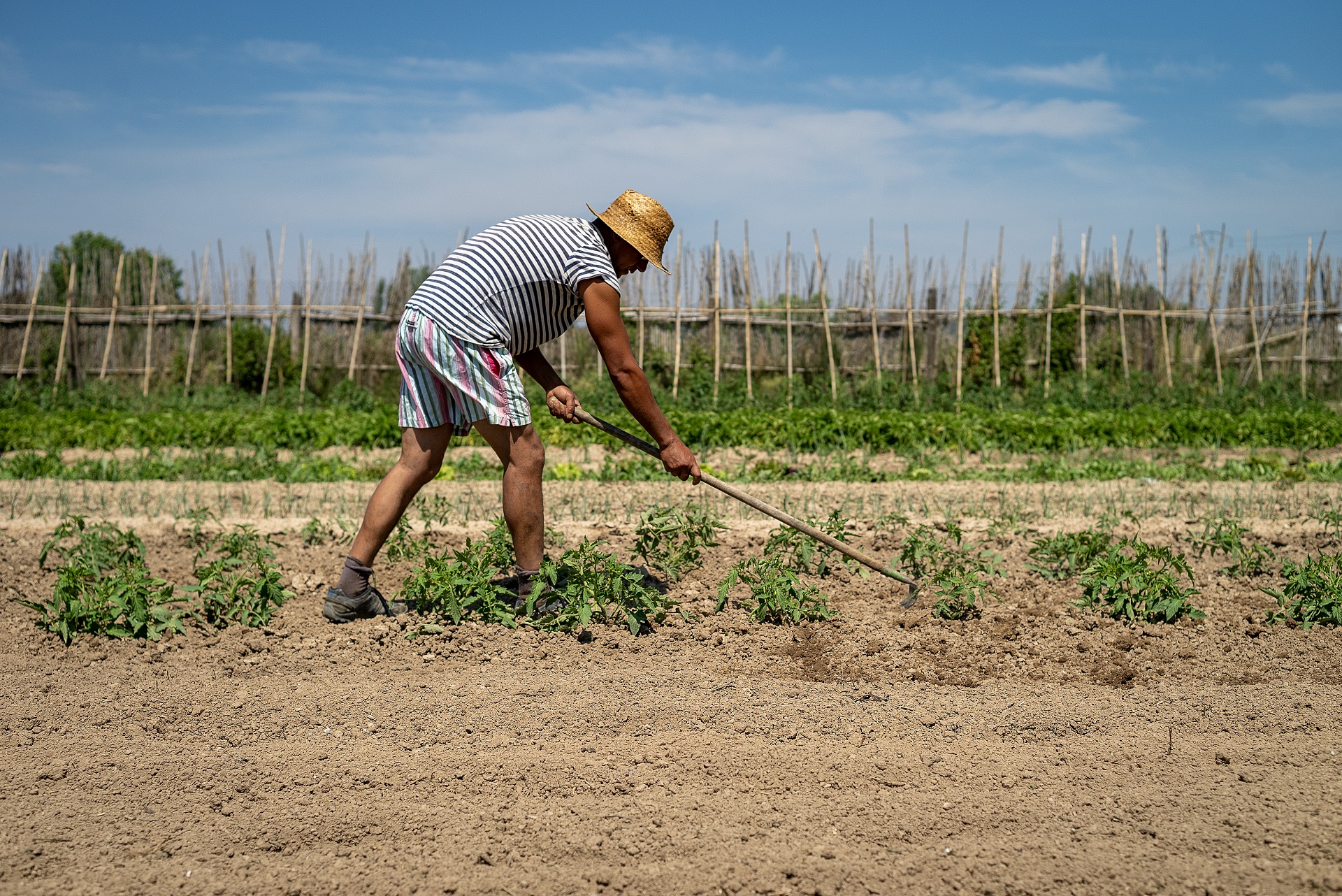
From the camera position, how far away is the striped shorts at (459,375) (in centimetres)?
338

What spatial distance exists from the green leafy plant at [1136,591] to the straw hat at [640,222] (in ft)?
6.67

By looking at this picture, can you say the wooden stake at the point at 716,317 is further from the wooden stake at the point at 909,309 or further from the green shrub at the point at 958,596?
the green shrub at the point at 958,596

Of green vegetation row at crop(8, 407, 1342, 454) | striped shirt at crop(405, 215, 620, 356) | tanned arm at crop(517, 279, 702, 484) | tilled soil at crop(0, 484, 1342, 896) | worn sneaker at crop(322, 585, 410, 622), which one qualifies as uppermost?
striped shirt at crop(405, 215, 620, 356)

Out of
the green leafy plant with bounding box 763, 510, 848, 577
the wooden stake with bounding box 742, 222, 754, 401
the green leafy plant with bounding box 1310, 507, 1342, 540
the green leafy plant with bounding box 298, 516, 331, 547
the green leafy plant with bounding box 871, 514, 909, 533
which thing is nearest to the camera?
the green leafy plant with bounding box 763, 510, 848, 577

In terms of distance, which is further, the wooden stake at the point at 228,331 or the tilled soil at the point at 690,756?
the wooden stake at the point at 228,331

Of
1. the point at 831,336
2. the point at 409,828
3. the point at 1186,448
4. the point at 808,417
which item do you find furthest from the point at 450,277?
the point at 831,336

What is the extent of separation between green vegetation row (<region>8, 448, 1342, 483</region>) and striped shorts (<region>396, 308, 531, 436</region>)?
10.8ft

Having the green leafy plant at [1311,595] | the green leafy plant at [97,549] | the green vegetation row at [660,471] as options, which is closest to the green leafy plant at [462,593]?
the green leafy plant at [97,549]

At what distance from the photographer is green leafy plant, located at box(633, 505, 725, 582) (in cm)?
415

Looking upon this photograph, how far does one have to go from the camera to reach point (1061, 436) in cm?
894

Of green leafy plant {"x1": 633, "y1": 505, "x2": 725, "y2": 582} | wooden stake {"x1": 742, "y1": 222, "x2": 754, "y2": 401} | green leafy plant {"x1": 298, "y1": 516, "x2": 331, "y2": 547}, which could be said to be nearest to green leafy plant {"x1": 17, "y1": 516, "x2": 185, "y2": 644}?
green leafy plant {"x1": 298, "y1": 516, "x2": 331, "y2": 547}

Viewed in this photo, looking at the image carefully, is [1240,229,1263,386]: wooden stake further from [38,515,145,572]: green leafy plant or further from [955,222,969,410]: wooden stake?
[38,515,145,572]: green leafy plant

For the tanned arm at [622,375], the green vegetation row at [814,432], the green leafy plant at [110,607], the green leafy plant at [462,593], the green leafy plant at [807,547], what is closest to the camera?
the tanned arm at [622,375]

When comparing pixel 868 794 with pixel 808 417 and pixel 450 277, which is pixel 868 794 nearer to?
pixel 450 277
